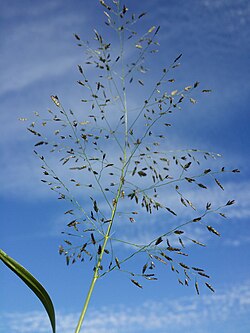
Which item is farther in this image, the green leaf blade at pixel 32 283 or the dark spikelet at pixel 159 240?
the dark spikelet at pixel 159 240

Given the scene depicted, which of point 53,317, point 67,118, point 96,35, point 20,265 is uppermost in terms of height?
point 96,35

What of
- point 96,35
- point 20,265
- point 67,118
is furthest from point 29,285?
point 96,35

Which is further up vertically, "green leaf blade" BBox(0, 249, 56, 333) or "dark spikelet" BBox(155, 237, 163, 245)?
"dark spikelet" BBox(155, 237, 163, 245)

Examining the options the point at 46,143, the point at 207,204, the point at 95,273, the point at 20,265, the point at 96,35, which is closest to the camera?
the point at 20,265

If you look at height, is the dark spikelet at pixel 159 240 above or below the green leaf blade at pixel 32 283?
above

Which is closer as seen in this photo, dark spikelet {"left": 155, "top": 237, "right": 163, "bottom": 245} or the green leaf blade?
the green leaf blade

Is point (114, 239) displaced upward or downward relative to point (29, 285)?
upward

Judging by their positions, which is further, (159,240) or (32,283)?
(159,240)

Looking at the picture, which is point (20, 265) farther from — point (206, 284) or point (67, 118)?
point (67, 118)

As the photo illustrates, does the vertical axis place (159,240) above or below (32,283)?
above

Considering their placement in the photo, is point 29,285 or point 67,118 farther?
point 67,118

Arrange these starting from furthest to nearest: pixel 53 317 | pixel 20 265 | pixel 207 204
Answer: pixel 207 204 < pixel 53 317 < pixel 20 265
